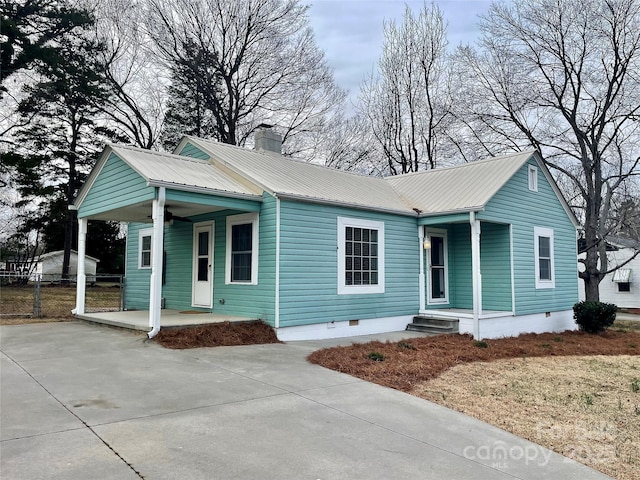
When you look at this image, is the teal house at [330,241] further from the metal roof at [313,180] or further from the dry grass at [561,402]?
the dry grass at [561,402]

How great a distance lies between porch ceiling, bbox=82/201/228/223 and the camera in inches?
389

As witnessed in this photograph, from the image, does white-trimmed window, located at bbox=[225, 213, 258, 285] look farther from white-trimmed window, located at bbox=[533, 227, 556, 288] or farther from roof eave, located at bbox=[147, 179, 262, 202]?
white-trimmed window, located at bbox=[533, 227, 556, 288]

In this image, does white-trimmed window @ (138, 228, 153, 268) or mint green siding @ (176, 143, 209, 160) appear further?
white-trimmed window @ (138, 228, 153, 268)

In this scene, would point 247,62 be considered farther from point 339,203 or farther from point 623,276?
point 623,276

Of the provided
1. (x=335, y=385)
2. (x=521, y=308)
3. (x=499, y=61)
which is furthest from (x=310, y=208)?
(x=499, y=61)

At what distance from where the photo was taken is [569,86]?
1881cm

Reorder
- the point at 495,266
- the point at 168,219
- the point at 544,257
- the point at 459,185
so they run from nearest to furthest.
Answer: the point at 168,219 < the point at 495,266 < the point at 459,185 < the point at 544,257

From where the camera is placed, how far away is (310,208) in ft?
32.7

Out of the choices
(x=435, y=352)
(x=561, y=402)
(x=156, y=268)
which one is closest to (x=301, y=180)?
(x=156, y=268)

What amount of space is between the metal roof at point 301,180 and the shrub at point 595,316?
5.93 metres

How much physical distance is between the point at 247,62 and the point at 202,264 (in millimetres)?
15262

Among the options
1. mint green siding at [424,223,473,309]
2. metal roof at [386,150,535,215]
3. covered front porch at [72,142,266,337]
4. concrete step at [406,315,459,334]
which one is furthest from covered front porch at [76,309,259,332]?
mint green siding at [424,223,473,309]

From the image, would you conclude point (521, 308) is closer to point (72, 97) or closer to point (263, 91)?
point (263, 91)

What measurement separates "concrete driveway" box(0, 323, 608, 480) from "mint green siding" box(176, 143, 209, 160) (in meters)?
6.19
